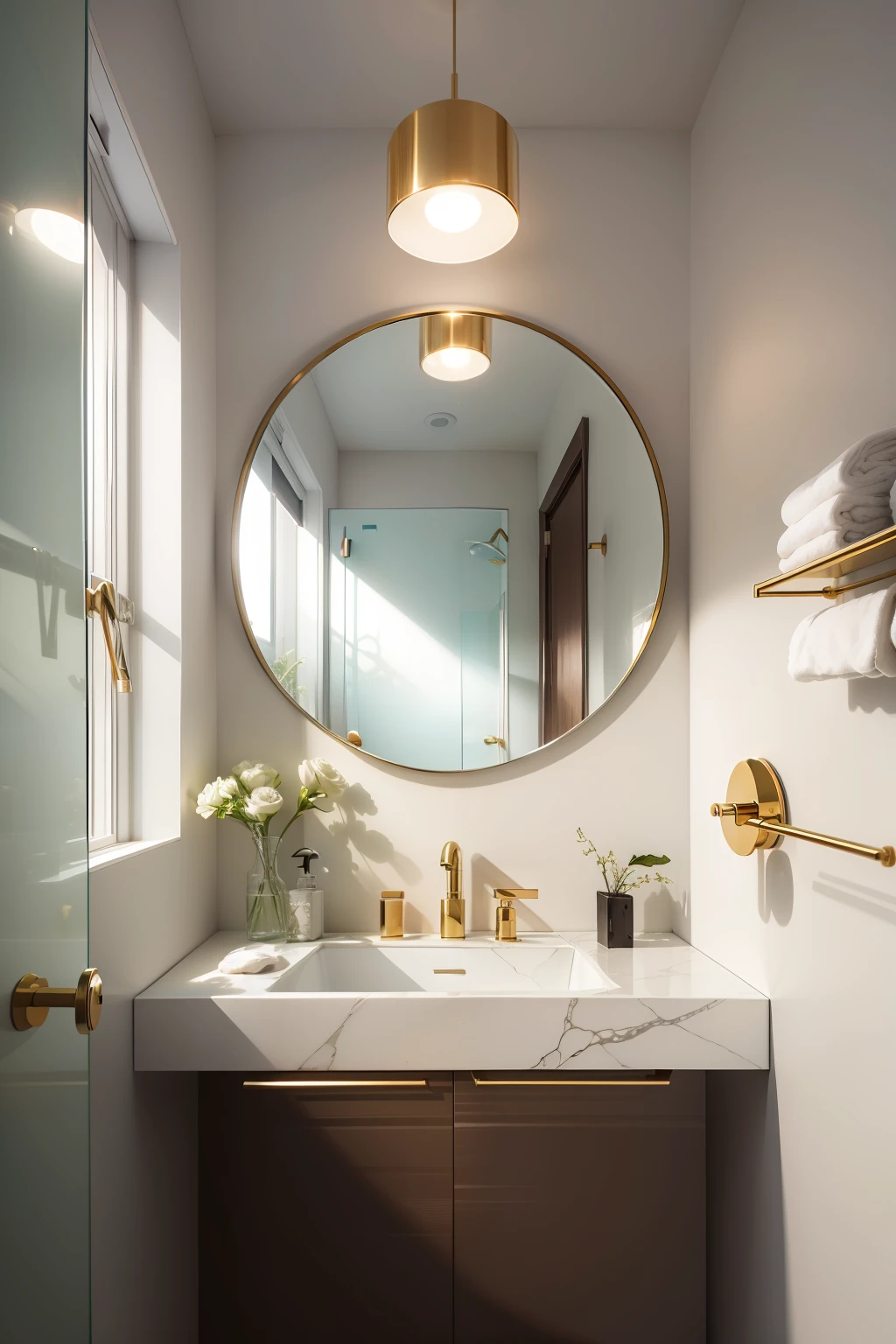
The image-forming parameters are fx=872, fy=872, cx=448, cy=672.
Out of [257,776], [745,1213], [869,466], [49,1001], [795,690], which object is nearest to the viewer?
[49,1001]

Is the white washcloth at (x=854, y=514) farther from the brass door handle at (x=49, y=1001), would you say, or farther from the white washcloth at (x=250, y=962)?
the white washcloth at (x=250, y=962)

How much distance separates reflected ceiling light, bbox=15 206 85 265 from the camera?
28.1 inches

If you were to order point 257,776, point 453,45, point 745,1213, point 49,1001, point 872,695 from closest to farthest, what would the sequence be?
point 49,1001
point 872,695
point 745,1213
point 453,45
point 257,776

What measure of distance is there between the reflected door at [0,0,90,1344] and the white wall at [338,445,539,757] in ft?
3.33

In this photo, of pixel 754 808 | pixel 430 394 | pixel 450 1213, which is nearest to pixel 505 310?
pixel 430 394

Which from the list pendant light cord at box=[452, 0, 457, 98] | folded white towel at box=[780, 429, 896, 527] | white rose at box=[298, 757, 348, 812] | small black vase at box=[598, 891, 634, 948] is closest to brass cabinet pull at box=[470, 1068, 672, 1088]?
small black vase at box=[598, 891, 634, 948]

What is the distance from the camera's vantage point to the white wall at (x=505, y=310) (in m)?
1.84

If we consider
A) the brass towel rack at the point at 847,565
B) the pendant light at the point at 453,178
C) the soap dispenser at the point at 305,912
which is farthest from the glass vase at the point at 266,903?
the pendant light at the point at 453,178

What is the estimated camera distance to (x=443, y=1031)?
1370mm

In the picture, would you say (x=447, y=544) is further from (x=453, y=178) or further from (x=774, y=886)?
(x=774, y=886)

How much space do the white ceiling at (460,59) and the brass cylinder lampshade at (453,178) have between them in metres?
0.28

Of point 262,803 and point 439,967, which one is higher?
point 262,803

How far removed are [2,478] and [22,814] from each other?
26 centimetres

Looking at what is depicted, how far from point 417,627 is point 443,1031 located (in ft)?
2.67
